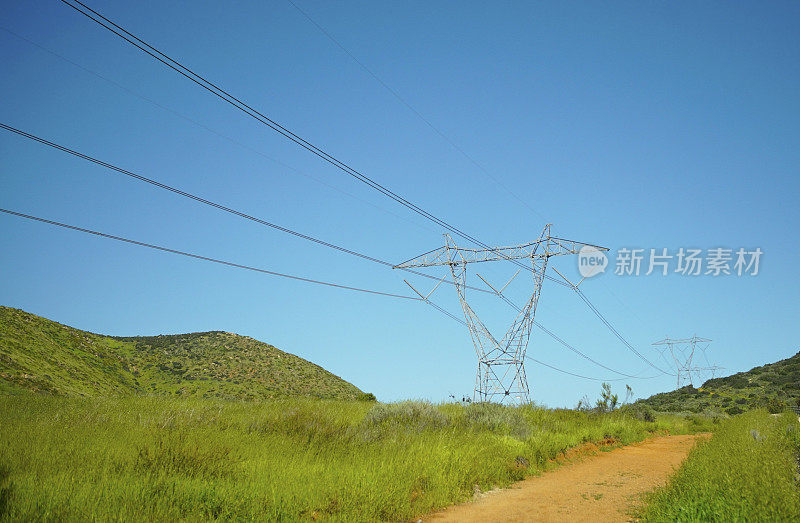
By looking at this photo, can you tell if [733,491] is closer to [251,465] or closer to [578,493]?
[578,493]

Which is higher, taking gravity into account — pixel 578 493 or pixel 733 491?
pixel 733 491

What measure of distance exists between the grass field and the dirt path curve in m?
0.47

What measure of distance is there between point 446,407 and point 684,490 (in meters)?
11.6

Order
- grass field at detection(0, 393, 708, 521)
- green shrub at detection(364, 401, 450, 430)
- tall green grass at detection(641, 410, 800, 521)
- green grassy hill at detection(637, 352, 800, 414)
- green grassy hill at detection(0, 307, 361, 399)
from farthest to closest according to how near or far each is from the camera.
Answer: green grassy hill at detection(0, 307, 361, 399) → green grassy hill at detection(637, 352, 800, 414) → green shrub at detection(364, 401, 450, 430) → grass field at detection(0, 393, 708, 521) → tall green grass at detection(641, 410, 800, 521)

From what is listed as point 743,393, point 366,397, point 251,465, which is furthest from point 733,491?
point 743,393

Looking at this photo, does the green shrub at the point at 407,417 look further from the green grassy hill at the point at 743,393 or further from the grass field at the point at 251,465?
the green grassy hill at the point at 743,393

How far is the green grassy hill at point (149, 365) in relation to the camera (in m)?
37.4

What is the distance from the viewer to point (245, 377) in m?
56.4

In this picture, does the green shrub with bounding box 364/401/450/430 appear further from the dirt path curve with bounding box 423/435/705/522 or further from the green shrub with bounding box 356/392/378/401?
the green shrub with bounding box 356/392/378/401

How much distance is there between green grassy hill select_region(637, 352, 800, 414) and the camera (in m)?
34.6

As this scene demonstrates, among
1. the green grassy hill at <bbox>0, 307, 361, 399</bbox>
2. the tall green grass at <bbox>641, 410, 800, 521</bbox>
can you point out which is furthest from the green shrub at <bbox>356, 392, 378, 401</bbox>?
the tall green grass at <bbox>641, 410, 800, 521</bbox>

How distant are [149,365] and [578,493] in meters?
58.1

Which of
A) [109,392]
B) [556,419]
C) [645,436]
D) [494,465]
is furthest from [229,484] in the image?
[109,392]

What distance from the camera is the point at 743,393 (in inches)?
1706
